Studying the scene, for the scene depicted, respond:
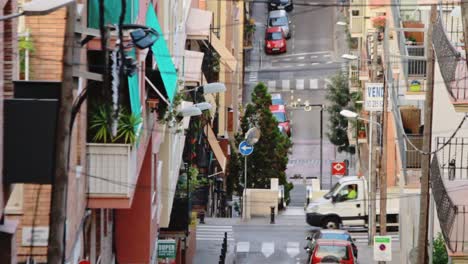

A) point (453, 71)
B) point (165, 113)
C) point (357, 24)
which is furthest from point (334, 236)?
point (357, 24)

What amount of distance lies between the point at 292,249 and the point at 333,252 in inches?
294

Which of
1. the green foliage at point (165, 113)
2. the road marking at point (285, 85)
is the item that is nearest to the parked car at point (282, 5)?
the road marking at point (285, 85)

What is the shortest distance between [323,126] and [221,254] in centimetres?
3741

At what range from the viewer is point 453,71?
26719mm

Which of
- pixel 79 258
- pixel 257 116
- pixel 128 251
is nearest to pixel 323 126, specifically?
pixel 257 116

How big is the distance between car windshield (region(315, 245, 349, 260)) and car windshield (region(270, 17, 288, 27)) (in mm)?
49843

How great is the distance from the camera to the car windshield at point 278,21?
92250 mm

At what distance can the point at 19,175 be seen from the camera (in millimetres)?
18016

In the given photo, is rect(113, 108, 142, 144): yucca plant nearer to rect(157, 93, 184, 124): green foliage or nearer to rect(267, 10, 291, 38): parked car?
rect(157, 93, 184, 124): green foliage

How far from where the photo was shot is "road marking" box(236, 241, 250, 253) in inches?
1960

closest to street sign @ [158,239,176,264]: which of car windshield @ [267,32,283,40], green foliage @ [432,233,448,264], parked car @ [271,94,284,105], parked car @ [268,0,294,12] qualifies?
green foliage @ [432,233,448,264]

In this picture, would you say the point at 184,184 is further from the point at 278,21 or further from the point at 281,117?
the point at 278,21

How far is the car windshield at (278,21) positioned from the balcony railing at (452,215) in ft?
210

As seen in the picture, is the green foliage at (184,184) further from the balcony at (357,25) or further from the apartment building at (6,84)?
the apartment building at (6,84)
